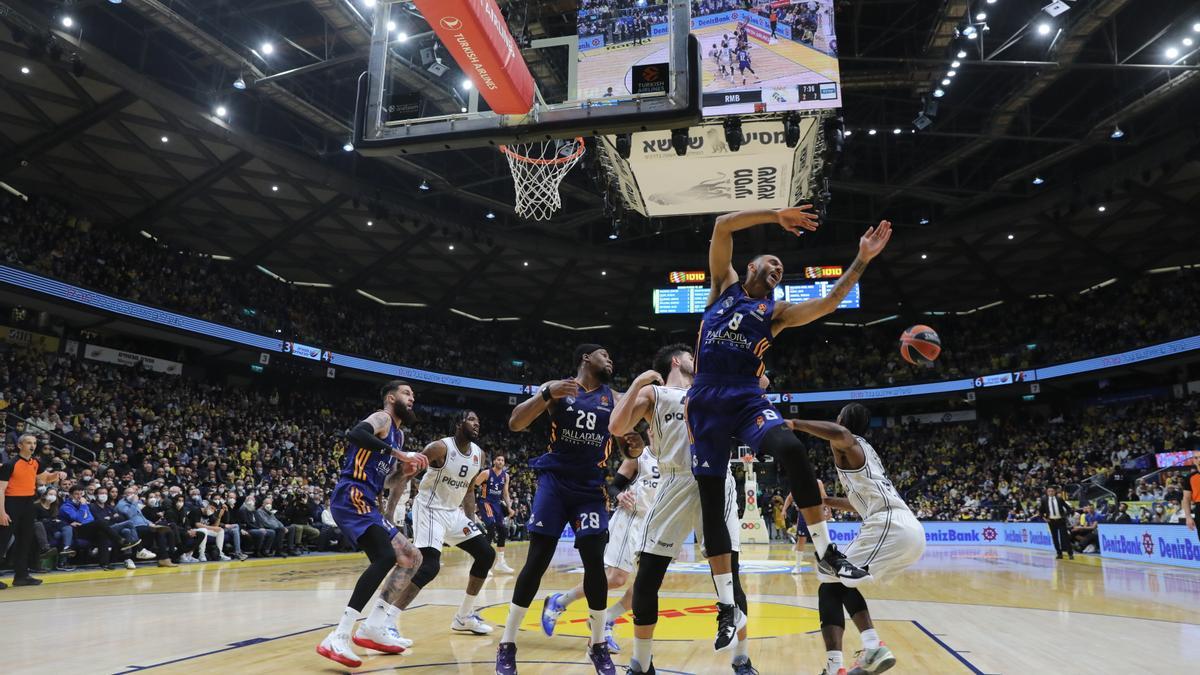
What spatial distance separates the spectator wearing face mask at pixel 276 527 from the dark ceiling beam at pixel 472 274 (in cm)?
1493

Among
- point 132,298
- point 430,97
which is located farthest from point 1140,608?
point 132,298

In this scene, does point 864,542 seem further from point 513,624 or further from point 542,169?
point 542,169

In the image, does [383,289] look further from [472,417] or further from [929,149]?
[472,417]

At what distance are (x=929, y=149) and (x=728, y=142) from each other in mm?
14218

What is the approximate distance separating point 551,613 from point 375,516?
5.67 feet

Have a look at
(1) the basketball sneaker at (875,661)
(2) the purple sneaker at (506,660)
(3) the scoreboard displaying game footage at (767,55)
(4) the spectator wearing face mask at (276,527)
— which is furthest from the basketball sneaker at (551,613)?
(4) the spectator wearing face mask at (276,527)

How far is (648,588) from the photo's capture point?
437cm

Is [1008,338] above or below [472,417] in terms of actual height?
above

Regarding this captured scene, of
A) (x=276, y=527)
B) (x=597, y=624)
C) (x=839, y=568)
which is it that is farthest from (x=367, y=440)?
(x=276, y=527)

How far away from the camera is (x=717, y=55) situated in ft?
33.0

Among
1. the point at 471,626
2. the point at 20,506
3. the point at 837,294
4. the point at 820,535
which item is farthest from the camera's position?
the point at 20,506

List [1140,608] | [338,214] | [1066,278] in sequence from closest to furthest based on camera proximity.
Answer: [1140,608] < [338,214] < [1066,278]

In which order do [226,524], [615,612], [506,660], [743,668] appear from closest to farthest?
[743,668] → [506,660] → [615,612] → [226,524]

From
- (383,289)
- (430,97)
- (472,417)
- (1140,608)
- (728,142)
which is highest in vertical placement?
(383,289)
